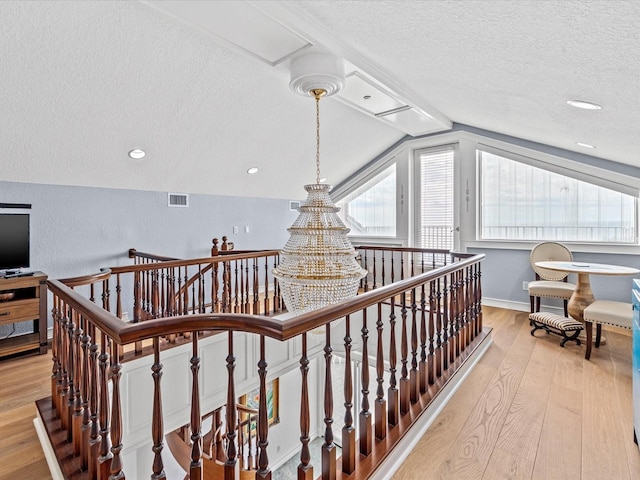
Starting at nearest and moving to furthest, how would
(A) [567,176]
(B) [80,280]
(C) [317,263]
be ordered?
(B) [80,280], (C) [317,263], (A) [567,176]

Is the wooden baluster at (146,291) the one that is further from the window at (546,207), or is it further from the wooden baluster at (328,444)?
the window at (546,207)

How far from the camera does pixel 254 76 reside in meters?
3.31

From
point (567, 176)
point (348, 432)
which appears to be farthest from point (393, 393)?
point (567, 176)

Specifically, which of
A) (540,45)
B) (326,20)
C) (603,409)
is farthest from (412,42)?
(603,409)

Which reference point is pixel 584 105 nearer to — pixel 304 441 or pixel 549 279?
pixel 549 279

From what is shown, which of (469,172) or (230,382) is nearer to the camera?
(230,382)

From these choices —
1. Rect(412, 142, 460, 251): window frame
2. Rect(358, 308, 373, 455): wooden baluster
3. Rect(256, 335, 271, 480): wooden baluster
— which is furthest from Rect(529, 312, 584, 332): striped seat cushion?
Rect(256, 335, 271, 480): wooden baluster

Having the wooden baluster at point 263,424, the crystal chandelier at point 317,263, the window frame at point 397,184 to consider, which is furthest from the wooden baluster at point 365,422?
the window frame at point 397,184

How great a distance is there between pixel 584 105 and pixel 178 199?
464 cm

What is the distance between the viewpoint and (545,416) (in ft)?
7.23

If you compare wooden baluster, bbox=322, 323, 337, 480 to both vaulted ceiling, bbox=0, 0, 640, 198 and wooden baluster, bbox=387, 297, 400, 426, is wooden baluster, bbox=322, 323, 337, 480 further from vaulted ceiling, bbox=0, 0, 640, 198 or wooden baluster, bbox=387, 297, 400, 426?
vaulted ceiling, bbox=0, 0, 640, 198

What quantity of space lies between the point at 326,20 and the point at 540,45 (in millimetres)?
1285

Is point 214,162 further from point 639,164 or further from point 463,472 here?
point 639,164

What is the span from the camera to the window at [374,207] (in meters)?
6.04
